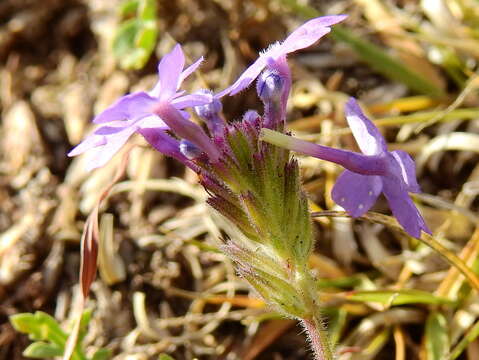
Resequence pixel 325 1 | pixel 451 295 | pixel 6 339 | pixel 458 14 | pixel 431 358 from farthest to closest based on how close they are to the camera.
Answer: pixel 325 1 → pixel 458 14 → pixel 6 339 → pixel 451 295 → pixel 431 358

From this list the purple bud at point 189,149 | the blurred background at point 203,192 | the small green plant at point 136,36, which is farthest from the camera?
the small green plant at point 136,36

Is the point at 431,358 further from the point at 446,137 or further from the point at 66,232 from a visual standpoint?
the point at 66,232

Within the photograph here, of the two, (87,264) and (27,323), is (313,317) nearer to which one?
(87,264)

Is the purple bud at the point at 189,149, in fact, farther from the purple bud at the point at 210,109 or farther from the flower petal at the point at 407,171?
the flower petal at the point at 407,171

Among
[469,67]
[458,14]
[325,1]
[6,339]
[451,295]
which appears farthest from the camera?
[325,1]

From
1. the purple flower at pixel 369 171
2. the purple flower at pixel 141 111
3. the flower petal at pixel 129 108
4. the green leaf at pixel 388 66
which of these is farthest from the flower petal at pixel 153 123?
the green leaf at pixel 388 66

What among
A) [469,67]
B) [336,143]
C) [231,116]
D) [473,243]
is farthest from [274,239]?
[469,67]

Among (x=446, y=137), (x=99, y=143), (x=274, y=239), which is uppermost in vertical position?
(x=99, y=143)
